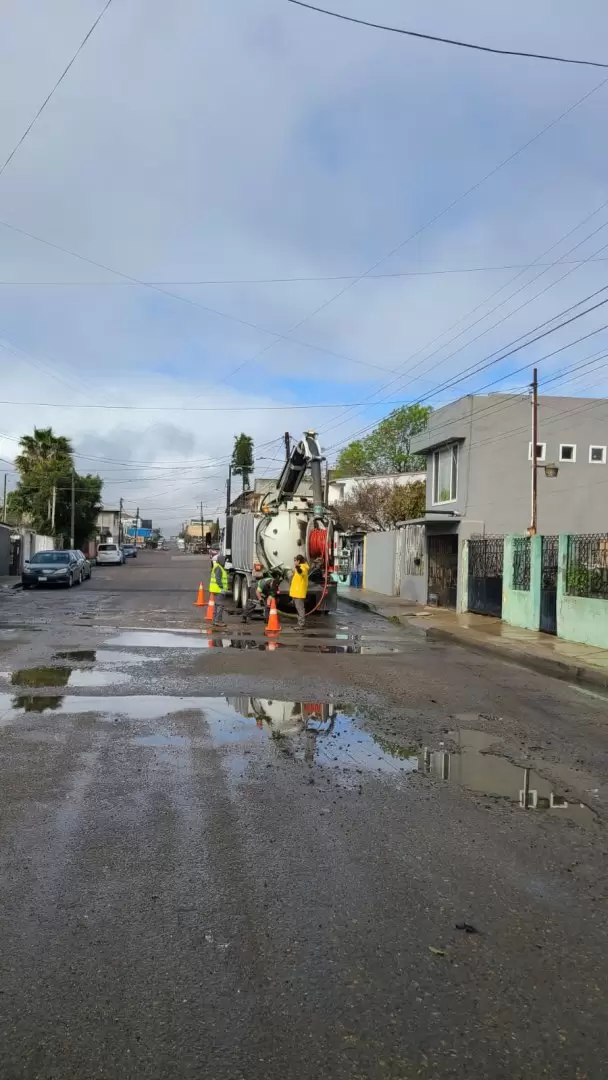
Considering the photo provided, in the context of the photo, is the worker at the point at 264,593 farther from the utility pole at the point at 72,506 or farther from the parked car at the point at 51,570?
the utility pole at the point at 72,506

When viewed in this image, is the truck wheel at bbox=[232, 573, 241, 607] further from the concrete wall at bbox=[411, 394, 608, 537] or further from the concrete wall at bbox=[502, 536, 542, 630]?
the concrete wall at bbox=[411, 394, 608, 537]

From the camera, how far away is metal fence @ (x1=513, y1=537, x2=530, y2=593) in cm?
1884

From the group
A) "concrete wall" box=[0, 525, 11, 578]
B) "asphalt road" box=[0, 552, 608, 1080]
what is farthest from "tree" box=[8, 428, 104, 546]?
"asphalt road" box=[0, 552, 608, 1080]

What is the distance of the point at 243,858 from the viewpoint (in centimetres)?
465

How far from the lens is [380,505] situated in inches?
1827

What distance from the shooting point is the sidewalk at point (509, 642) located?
1316 centimetres

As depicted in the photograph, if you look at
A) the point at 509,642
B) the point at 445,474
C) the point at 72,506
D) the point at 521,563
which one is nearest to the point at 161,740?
the point at 509,642

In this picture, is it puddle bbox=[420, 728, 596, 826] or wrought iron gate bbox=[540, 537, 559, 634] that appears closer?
puddle bbox=[420, 728, 596, 826]

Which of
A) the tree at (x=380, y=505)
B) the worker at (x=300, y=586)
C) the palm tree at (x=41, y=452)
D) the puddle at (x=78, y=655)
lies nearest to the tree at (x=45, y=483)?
the palm tree at (x=41, y=452)

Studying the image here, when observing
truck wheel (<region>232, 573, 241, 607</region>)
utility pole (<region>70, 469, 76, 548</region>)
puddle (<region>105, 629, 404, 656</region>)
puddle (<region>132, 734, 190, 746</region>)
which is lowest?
puddle (<region>105, 629, 404, 656</region>)

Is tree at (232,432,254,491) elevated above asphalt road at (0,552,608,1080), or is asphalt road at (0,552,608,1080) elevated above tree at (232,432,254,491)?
tree at (232,432,254,491)

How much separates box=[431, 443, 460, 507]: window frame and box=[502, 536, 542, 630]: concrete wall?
7.63 meters

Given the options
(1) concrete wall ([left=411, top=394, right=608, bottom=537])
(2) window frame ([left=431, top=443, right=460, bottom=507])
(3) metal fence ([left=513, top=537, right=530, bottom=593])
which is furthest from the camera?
(2) window frame ([left=431, top=443, right=460, bottom=507])

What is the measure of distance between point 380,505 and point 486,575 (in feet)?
82.5
